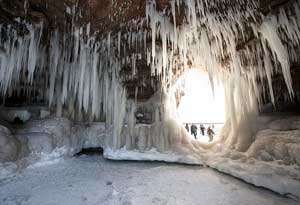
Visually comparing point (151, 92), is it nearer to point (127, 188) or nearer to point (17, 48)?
point (127, 188)

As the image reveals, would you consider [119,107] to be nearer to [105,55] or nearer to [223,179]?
[105,55]

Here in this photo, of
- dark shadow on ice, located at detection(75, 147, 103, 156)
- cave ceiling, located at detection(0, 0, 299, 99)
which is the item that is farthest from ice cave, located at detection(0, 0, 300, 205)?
dark shadow on ice, located at detection(75, 147, 103, 156)

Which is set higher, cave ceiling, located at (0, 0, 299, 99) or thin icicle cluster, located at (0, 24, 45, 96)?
cave ceiling, located at (0, 0, 299, 99)

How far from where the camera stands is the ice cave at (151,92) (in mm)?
4207

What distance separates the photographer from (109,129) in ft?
31.9

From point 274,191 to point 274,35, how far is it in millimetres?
3816

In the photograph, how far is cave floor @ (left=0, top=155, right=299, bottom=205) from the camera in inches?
154

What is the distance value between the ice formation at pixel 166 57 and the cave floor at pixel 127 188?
291 cm

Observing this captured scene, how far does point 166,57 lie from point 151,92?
10.3 ft

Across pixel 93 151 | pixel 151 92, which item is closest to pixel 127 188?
Answer: pixel 151 92

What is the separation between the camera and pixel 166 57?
268 inches

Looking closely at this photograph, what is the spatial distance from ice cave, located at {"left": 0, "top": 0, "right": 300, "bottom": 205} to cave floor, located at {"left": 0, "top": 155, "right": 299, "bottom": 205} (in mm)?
32

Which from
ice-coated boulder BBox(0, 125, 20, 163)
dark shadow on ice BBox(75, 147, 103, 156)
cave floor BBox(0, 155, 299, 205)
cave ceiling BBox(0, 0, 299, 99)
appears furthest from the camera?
dark shadow on ice BBox(75, 147, 103, 156)

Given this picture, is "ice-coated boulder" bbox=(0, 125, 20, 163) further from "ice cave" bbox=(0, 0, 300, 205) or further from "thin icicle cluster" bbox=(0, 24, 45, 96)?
"thin icicle cluster" bbox=(0, 24, 45, 96)
